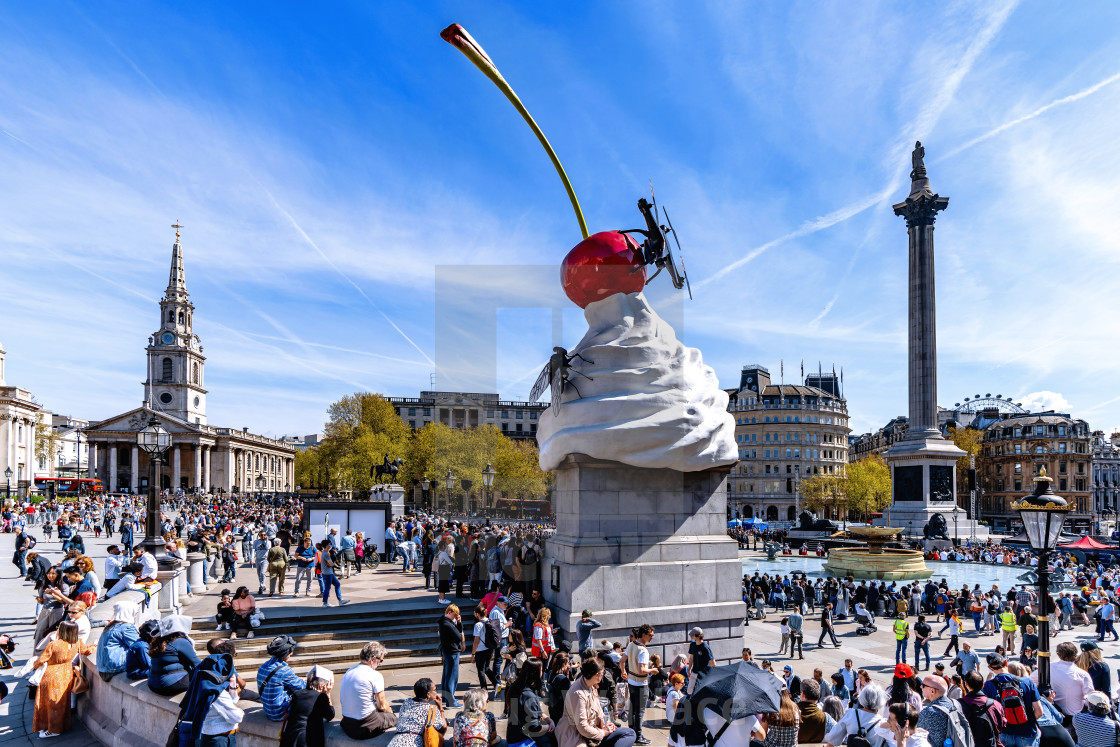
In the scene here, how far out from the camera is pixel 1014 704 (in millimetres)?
7637

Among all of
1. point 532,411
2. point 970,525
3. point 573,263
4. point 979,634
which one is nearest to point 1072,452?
point 970,525

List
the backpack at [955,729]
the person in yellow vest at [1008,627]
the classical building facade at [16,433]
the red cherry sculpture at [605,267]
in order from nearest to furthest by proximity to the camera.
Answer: the backpack at [955,729] < the red cherry sculpture at [605,267] < the person in yellow vest at [1008,627] < the classical building facade at [16,433]

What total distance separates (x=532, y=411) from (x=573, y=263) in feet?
358

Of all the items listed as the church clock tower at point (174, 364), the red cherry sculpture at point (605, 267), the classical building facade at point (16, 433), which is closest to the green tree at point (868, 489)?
the red cherry sculpture at point (605, 267)

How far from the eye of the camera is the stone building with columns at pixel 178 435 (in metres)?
110

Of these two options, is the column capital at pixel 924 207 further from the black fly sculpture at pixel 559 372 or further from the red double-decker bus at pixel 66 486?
the red double-decker bus at pixel 66 486

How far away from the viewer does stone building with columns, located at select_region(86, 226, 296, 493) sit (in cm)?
11019

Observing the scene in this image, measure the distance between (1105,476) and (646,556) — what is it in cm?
13482

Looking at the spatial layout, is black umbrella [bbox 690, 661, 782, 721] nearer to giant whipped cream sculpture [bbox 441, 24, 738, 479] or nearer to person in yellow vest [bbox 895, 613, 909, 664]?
giant whipped cream sculpture [bbox 441, 24, 738, 479]

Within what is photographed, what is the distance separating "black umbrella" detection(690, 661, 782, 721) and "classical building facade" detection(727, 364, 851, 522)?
97627mm

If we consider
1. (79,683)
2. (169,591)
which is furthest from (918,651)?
(79,683)

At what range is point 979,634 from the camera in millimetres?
21906

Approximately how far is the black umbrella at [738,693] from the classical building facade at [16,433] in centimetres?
8756

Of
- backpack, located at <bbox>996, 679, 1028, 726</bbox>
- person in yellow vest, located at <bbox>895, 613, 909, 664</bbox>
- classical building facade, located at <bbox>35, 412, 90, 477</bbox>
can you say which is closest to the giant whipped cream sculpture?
person in yellow vest, located at <bbox>895, 613, 909, 664</bbox>
